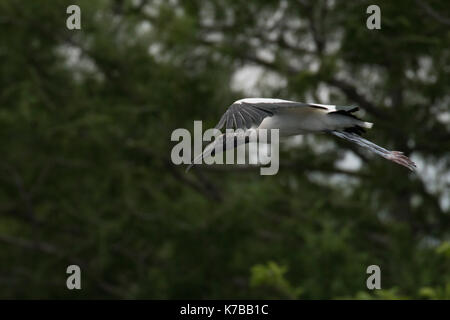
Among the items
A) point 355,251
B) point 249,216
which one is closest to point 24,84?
point 249,216

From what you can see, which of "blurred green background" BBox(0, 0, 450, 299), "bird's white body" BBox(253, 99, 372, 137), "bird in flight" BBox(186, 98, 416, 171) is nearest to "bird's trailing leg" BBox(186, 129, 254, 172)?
"bird in flight" BBox(186, 98, 416, 171)

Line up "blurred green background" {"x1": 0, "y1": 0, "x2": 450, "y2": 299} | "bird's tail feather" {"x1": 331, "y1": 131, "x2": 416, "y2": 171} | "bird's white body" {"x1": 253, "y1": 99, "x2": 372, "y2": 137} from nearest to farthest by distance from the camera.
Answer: "bird's tail feather" {"x1": 331, "y1": 131, "x2": 416, "y2": 171} < "bird's white body" {"x1": 253, "y1": 99, "x2": 372, "y2": 137} < "blurred green background" {"x1": 0, "y1": 0, "x2": 450, "y2": 299}

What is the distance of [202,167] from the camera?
1107cm

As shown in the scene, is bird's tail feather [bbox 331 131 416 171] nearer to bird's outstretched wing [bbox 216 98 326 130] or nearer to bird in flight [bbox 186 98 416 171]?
bird in flight [bbox 186 98 416 171]

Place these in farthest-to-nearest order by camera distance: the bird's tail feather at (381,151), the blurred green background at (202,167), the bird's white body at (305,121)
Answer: the blurred green background at (202,167)
the bird's white body at (305,121)
the bird's tail feather at (381,151)

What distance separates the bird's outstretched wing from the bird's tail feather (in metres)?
0.34

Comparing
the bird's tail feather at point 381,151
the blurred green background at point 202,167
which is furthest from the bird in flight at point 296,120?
the blurred green background at point 202,167

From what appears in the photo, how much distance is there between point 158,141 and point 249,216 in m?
1.53

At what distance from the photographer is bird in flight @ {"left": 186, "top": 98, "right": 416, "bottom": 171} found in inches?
140

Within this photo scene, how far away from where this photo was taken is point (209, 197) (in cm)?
1135

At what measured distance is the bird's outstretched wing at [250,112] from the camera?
3.50 m

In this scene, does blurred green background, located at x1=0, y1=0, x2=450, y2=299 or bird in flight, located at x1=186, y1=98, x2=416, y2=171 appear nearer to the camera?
bird in flight, located at x1=186, y1=98, x2=416, y2=171

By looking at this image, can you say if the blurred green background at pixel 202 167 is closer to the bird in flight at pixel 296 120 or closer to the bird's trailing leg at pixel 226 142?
the bird in flight at pixel 296 120

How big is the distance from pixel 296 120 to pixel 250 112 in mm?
424
